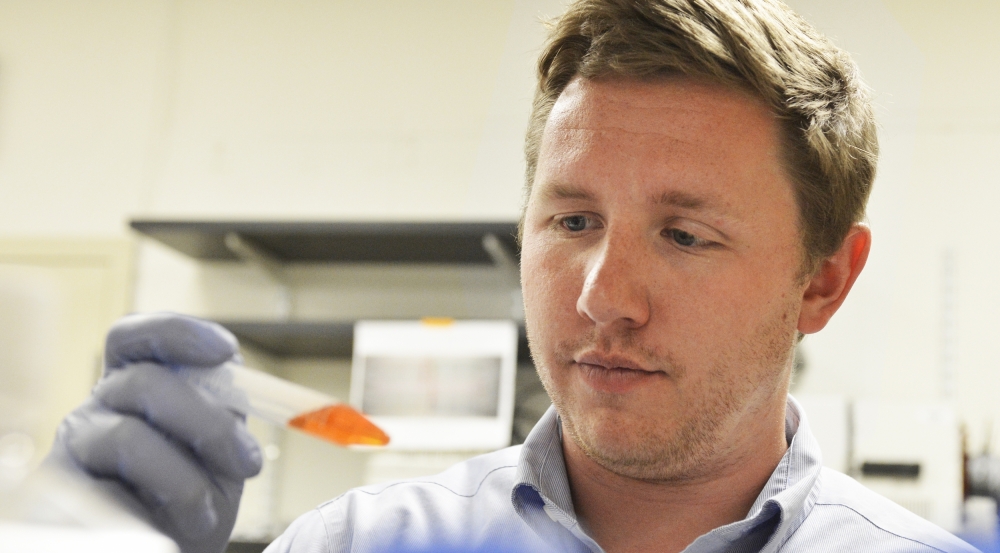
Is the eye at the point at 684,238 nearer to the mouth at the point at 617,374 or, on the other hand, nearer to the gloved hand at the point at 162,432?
the mouth at the point at 617,374

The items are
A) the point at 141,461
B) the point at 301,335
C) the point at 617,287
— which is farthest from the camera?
the point at 301,335

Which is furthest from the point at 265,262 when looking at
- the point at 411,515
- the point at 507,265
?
the point at 411,515

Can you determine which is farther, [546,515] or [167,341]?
[546,515]

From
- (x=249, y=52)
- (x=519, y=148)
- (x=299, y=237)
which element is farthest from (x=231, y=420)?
(x=249, y=52)

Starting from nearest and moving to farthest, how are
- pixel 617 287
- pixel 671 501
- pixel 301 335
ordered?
pixel 617 287 → pixel 671 501 → pixel 301 335

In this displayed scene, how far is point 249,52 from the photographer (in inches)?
120

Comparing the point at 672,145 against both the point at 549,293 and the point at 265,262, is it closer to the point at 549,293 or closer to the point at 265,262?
the point at 549,293

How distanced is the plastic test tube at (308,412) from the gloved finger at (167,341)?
0.04 m

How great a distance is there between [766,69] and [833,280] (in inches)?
9.8

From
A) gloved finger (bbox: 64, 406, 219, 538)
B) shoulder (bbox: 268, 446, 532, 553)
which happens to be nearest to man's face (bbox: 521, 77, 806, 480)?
shoulder (bbox: 268, 446, 532, 553)

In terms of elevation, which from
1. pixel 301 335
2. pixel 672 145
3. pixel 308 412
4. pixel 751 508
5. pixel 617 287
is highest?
pixel 672 145

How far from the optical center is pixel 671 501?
33.5 inches

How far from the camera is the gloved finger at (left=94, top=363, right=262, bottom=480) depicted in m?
0.64

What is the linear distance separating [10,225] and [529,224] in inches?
106
